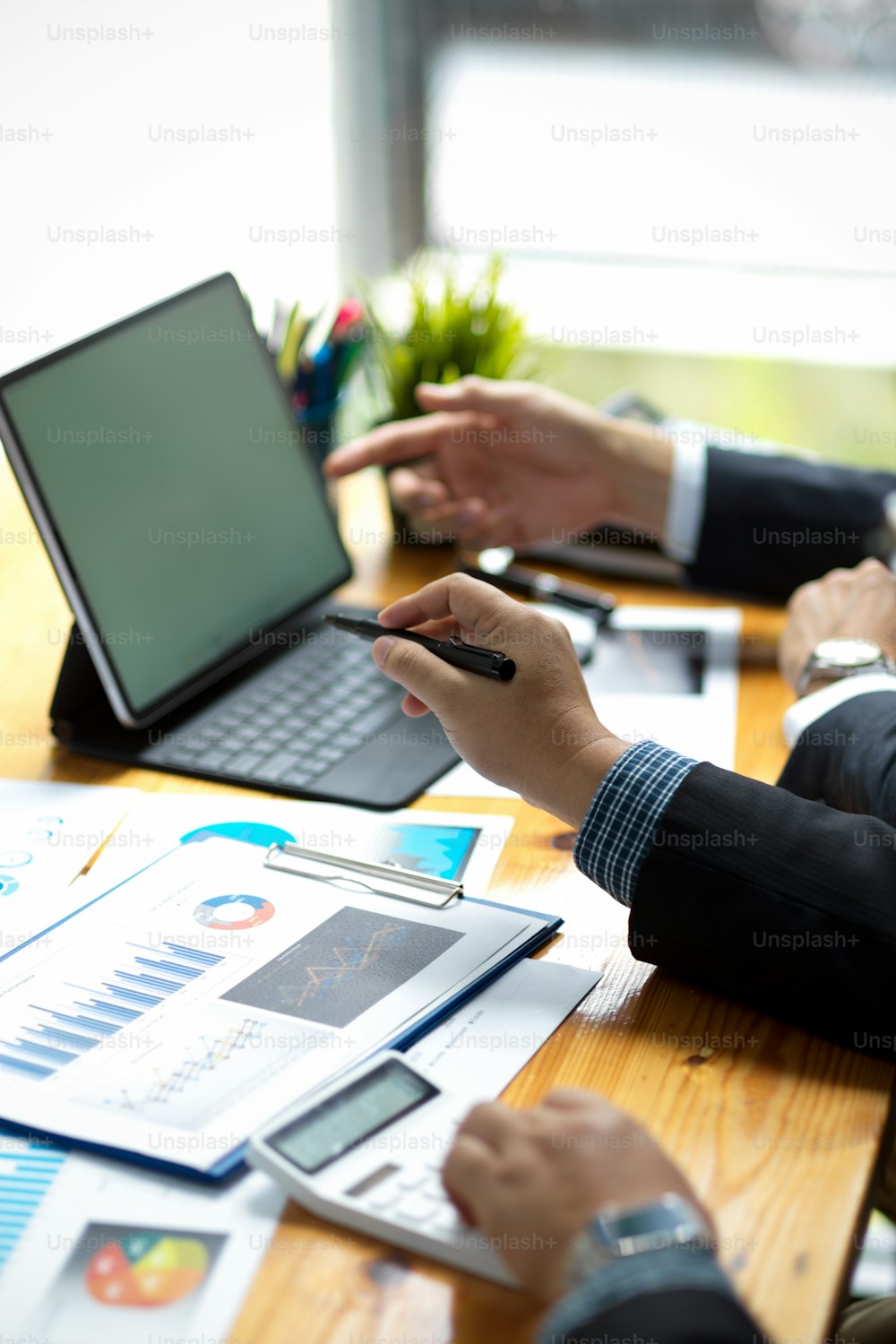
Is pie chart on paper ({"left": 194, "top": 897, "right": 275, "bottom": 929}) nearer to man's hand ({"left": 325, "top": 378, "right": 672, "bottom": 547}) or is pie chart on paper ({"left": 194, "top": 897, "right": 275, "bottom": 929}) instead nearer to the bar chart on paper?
the bar chart on paper

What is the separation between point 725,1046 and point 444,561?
84 cm

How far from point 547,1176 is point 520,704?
0.34 m

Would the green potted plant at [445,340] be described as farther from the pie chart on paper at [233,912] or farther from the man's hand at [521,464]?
the pie chart on paper at [233,912]

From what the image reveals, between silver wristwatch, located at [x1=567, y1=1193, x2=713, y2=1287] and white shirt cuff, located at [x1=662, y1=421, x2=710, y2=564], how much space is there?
0.96 meters

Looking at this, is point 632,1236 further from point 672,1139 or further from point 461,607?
point 461,607

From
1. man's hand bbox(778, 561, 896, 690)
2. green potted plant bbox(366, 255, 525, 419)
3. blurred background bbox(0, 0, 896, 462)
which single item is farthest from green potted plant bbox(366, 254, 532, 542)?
man's hand bbox(778, 561, 896, 690)

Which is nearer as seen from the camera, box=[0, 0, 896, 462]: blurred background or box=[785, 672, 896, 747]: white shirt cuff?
box=[785, 672, 896, 747]: white shirt cuff

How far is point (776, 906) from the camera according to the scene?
807mm

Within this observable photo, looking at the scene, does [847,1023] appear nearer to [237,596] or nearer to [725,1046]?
[725,1046]

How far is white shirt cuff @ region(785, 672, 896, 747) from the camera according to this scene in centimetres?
108

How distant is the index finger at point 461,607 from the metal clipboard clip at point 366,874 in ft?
0.56

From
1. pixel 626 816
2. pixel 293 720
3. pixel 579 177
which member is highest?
pixel 579 177

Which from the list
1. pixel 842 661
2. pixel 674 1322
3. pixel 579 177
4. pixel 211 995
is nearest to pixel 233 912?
pixel 211 995

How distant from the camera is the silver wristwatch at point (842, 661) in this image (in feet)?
3.72
